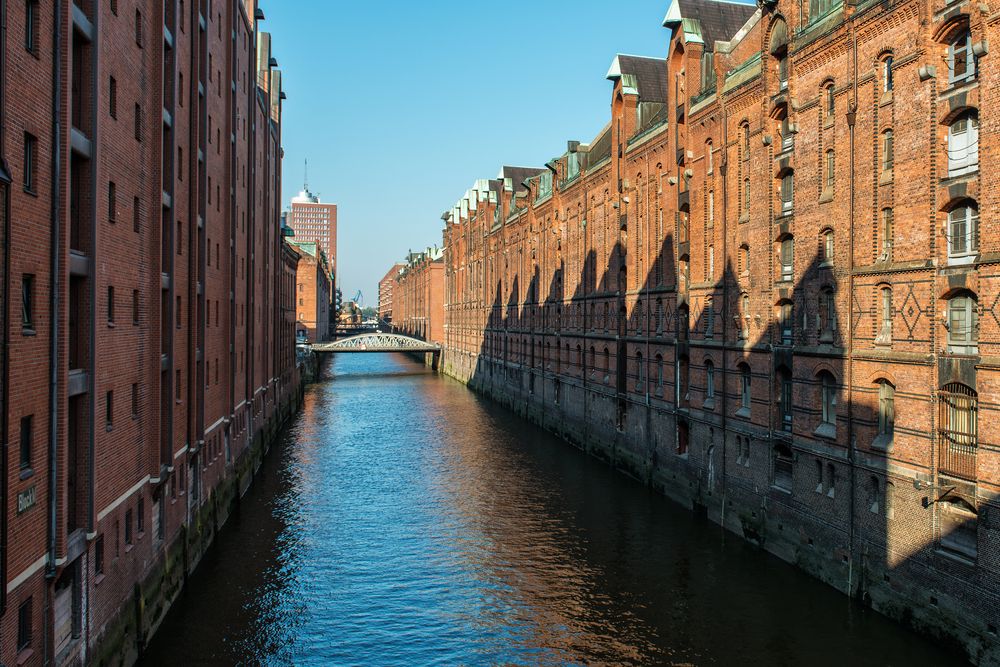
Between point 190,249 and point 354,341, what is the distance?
7763 centimetres

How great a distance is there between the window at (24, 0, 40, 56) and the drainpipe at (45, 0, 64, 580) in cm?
62

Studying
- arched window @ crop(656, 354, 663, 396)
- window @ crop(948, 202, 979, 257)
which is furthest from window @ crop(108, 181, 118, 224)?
arched window @ crop(656, 354, 663, 396)

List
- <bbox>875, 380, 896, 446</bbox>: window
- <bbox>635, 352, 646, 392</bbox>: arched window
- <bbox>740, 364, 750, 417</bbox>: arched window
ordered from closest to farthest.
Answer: <bbox>875, 380, 896, 446</bbox>: window
<bbox>740, 364, 750, 417</bbox>: arched window
<bbox>635, 352, 646, 392</bbox>: arched window

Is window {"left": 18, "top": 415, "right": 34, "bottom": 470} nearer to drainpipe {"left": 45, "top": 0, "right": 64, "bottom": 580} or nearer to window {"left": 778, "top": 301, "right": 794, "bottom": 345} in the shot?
drainpipe {"left": 45, "top": 0, "right": 64, "bottom": 580}

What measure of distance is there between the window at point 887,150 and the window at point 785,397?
721cm

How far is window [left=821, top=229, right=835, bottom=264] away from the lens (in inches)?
927

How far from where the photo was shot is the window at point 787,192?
25.8 meters

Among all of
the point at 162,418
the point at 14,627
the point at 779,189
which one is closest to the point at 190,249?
the point at 162,418

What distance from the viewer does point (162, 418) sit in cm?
2136

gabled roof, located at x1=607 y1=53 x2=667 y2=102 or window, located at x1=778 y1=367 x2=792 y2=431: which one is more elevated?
gabled roof, located at x1=607 y1=53 x2=667 y2=102

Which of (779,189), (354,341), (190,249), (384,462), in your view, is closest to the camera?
(190,249)

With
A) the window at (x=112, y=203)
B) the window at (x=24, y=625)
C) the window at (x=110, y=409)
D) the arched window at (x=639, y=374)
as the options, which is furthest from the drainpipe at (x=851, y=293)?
the window at (x=24, y=625)

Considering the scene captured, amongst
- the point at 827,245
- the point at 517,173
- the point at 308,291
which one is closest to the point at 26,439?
the point at 827,245

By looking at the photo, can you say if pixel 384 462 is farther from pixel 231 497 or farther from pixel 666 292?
pixel 666 292
